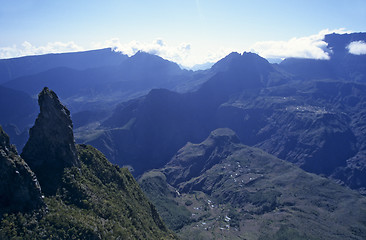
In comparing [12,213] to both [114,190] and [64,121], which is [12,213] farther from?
[114,190]

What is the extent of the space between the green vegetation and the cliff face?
2567mm

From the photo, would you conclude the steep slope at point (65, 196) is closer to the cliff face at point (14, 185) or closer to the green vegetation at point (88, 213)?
the green vegetation at point (88, 213)

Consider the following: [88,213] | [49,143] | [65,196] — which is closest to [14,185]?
[65,196]

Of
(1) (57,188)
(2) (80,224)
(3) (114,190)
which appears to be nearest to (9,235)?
(2) (80,224)

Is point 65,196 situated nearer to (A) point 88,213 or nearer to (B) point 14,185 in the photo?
(A) point 88,213

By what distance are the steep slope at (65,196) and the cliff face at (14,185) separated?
0.34m

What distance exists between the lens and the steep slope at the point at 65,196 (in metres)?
65.7

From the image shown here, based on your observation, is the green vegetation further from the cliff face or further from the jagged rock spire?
the jagged rock spire

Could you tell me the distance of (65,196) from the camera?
82500 mm

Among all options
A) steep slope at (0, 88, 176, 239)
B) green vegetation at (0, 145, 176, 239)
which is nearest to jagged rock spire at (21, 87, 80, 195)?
steep slope at (0, 88, 176, 239)

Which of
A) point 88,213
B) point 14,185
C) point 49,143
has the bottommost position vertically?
point 88,213

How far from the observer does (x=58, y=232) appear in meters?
67.6

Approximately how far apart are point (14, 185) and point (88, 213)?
25.1m

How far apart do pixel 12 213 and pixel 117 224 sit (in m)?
35.5
